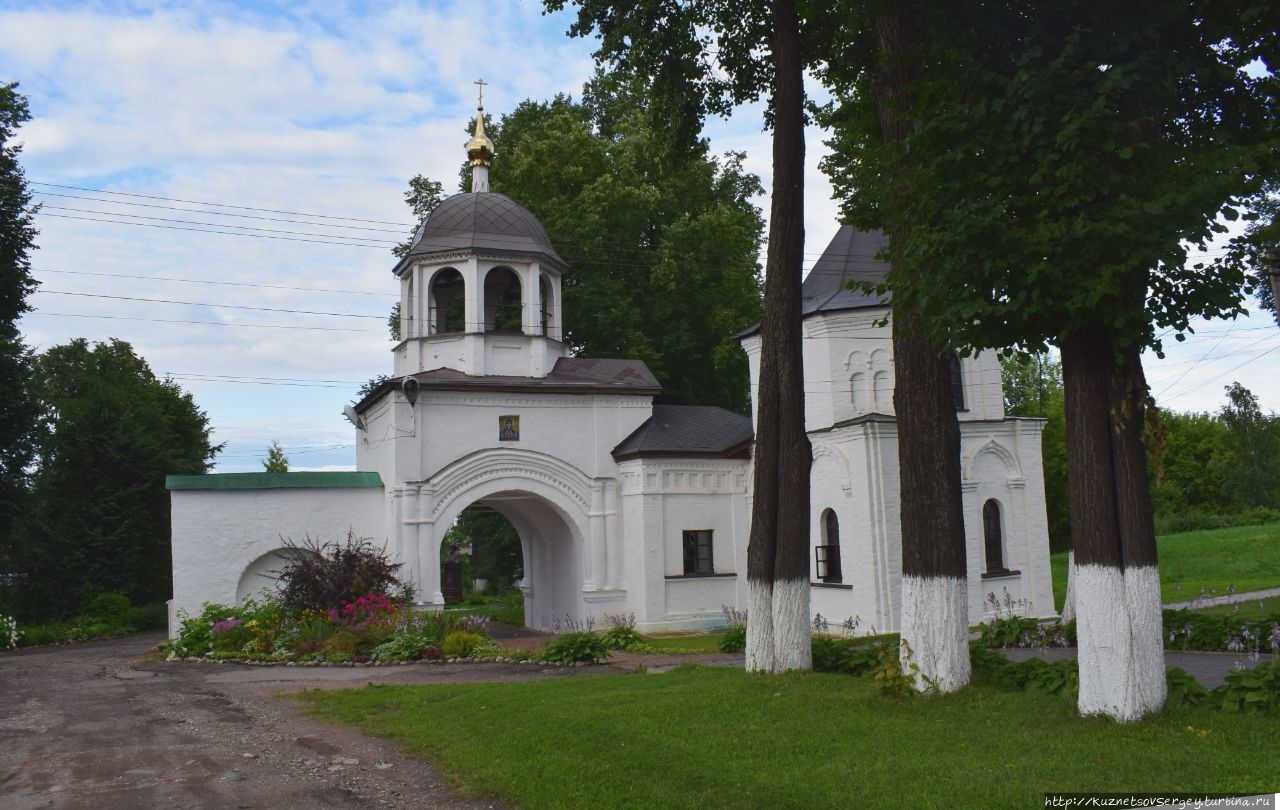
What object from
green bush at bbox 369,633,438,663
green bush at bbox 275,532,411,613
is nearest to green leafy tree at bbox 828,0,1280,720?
green bush at bbox 369,633,438,663

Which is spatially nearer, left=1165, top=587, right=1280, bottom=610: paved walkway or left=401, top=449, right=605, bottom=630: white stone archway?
left=1165, top=587, right=1280, bottom=610: paved walkway

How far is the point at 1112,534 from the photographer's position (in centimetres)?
727

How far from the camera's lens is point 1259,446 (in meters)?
51.2

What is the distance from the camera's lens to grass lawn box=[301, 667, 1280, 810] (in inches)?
227

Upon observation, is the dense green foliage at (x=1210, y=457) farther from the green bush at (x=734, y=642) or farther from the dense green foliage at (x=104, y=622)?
the dense green foliage at (x=104, y=622)

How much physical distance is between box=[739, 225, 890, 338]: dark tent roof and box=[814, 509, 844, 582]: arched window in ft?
13.2

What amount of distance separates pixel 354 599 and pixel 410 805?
38.3 feet

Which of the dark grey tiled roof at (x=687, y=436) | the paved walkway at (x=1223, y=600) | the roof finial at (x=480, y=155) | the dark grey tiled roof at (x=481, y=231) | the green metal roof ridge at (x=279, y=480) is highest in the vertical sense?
the roof finial at (x=480, y=155)

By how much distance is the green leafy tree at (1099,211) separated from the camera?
22.1 feet

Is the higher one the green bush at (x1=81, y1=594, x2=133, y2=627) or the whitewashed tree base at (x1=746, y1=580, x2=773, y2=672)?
the whitewashed tree base at (x1=746, y1=580, x2=773, y2=672)

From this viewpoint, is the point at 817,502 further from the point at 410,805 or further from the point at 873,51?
the point at 410,805

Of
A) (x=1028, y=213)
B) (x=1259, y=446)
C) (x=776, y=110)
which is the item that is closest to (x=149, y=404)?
(x=776, y=110)

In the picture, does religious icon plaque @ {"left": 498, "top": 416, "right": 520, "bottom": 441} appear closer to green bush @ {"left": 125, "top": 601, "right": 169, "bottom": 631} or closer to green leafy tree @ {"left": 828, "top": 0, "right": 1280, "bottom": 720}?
green bush @ {"left": 125, "top": 601, "right": 169, "bottom": 631}

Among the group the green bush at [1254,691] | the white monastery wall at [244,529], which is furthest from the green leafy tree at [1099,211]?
the white monastery wall at [244,529]
